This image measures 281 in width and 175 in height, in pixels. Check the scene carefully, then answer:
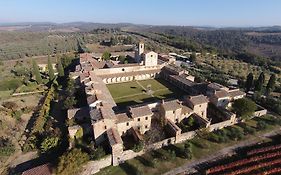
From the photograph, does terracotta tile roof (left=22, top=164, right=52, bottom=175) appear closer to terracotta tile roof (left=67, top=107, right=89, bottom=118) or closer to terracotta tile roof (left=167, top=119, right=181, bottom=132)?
terracotta tile roof (left=67, top=107, right=89, bottom=118)

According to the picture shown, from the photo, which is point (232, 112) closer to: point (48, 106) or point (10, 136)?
point (48, 106)

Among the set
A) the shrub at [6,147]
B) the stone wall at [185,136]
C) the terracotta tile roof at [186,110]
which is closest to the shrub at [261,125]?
the terracotta tile roof at [186,110]

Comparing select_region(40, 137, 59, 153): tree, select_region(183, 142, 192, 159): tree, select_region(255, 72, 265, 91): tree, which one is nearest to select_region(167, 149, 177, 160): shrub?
select_region(183, 142, 192, 159): tree

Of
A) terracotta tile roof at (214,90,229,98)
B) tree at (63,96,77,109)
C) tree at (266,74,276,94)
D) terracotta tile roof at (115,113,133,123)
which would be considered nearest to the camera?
terracotta tile roof at (115,113,133,123)

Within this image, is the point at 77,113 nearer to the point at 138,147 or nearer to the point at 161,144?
the point at 138,147

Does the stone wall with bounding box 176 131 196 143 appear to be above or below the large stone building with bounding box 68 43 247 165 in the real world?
below

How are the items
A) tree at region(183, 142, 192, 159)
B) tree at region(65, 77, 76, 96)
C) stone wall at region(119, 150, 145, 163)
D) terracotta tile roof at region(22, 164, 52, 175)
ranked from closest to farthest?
terracotta tile roof at region(22, 164, 52, 175), stone wall at region(119, 150, 145, 163), tree at region(183, 142, 192, 159), tree at region(65, 77, 76, 96)

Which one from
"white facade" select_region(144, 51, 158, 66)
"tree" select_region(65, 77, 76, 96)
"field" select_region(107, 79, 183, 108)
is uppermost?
"white facade" select_region(144, 51, 158, 66)

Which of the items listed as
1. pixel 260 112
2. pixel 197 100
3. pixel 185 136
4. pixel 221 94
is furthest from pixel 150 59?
pixel 185 136
